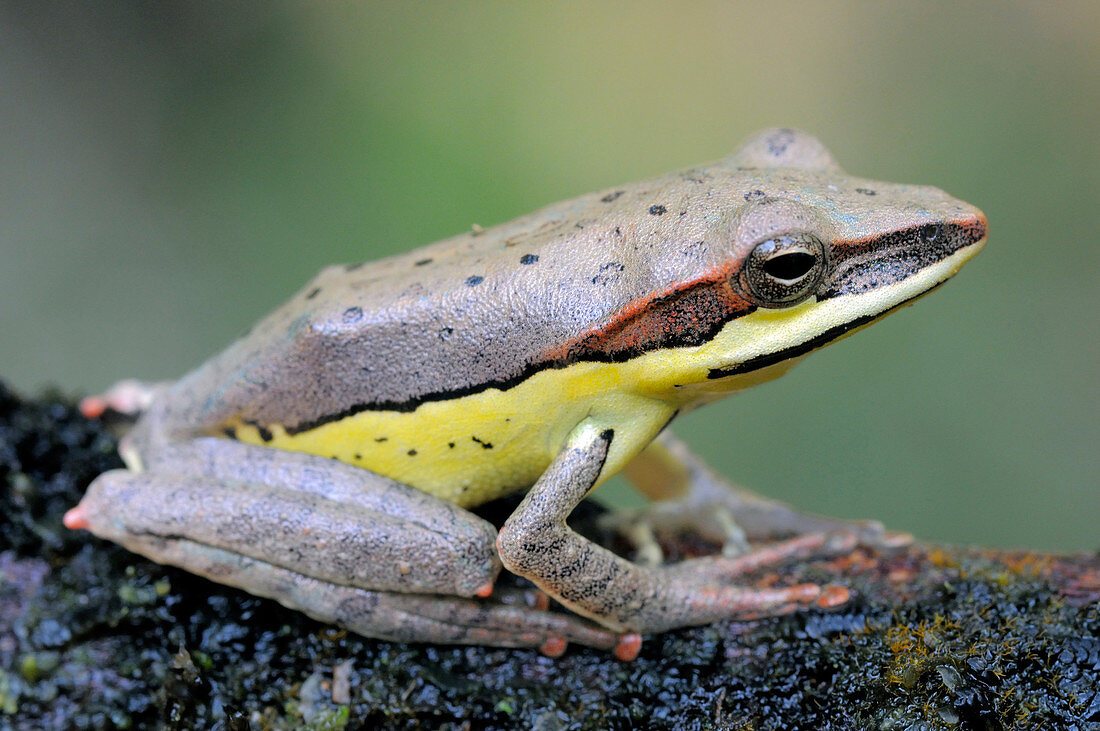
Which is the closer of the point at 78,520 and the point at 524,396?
the point at 524,396

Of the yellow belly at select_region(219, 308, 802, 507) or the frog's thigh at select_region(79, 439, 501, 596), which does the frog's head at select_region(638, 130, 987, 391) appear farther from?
the frog's thigh at select_region(79, 439, 501, 596)

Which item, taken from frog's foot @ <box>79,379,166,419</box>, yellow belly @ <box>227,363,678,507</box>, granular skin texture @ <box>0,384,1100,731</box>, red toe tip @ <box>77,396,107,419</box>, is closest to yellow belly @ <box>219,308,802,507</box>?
yellow belly @ <box>227,363,678,507</box>

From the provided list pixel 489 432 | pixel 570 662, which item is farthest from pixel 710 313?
pixel 570 662

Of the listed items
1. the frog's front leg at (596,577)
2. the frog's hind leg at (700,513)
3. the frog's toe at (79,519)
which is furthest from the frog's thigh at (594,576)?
the frog's toe at (79,519)

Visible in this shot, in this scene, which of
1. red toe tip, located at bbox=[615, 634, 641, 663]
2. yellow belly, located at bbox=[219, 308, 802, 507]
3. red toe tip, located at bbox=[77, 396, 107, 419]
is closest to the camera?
yellow belly, located at bbox=[219, 308, 802, 507]

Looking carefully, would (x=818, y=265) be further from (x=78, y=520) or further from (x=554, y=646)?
(x=78, y=520)

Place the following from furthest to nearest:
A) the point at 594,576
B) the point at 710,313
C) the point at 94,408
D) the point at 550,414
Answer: the point at 94,408 < the point at 550,414 < the point at 594,576 < the point at 710,313
